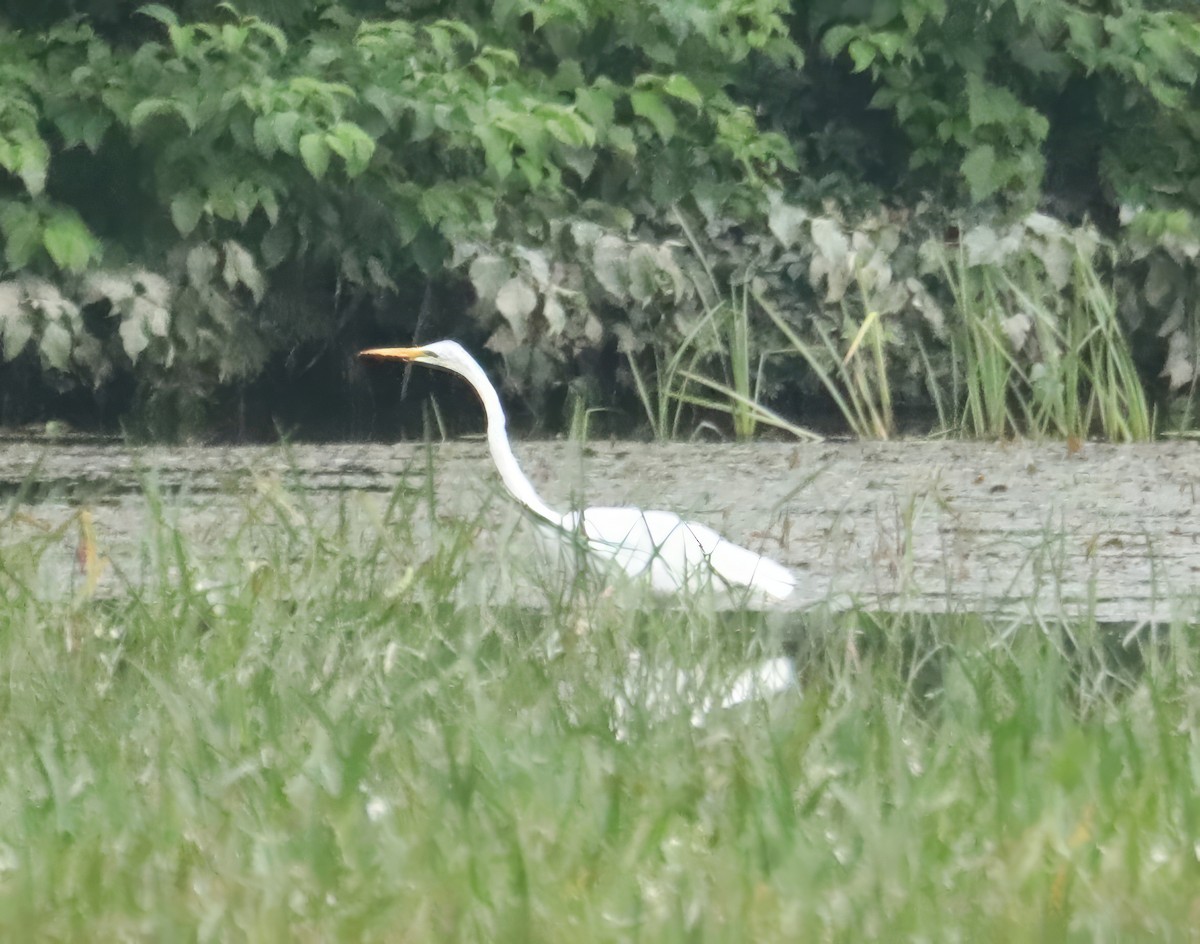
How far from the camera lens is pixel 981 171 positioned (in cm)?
528

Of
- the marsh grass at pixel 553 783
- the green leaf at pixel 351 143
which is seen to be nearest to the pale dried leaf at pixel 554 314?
the green leaf at pixel 351 143

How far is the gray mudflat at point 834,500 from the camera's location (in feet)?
9.00

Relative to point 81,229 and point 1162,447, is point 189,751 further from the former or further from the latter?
point 1162,447

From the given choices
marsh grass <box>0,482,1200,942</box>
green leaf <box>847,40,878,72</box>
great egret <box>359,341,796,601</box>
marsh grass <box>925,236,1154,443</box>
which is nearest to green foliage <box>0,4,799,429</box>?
green leaf <box>847,40,878,72</box>

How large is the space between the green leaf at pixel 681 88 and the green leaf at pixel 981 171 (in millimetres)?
833

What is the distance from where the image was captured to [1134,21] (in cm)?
529

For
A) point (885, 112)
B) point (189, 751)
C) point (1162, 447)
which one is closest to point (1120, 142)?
point (885, 112)

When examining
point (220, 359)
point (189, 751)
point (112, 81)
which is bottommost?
point (189, 751)

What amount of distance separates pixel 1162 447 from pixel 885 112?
1.43m

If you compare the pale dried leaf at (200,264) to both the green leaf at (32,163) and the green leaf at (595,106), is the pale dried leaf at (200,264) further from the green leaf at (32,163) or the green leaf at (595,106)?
the green leaf at (595,106)

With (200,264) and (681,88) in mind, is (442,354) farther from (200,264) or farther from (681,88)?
(681,88)

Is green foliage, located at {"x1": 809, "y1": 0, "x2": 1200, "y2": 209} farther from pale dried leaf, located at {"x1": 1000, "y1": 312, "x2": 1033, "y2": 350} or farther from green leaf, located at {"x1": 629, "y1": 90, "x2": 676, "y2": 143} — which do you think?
green leaf, located at {"x1": 629, "y1": 90, "x2": 676, "y2": 143}

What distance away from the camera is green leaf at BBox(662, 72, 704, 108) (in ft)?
15.8

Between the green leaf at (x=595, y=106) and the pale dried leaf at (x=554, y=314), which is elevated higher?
the green leaf at (x=595, y=106)
